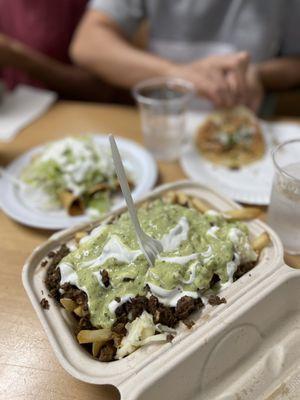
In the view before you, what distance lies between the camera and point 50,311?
67cm

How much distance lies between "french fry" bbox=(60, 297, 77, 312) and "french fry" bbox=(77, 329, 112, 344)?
0.05m

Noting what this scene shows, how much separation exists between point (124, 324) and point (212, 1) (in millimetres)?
1317

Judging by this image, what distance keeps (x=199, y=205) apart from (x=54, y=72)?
1.15 m

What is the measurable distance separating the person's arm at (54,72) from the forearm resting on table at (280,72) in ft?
2.36

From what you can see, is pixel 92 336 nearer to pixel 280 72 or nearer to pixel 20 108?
pixel 20 108

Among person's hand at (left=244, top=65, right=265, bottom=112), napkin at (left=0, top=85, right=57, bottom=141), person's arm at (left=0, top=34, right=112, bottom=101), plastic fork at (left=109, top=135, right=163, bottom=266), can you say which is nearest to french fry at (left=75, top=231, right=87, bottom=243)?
plastic fork at (left=109, top=135, right=163, bottom=266)

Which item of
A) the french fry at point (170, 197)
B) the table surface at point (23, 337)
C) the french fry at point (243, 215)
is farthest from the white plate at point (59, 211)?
the french fry at point (243, 215)

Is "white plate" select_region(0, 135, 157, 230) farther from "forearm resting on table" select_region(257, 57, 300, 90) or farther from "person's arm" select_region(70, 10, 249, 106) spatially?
"forearm resting on table" select_region(257, 57, 300, 90)

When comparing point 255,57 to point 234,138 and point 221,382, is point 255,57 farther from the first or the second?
point 221,382

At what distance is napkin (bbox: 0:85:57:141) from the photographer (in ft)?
4.65

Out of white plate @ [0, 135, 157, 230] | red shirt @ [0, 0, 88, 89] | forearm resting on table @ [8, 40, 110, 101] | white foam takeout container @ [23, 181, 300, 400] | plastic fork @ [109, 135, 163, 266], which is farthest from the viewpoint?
red shirt @ [0, 0, 88, 89]

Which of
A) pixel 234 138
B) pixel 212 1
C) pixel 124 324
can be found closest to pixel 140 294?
pixel 124 324

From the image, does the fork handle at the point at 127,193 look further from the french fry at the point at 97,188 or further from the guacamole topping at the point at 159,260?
the french fry at the point at 97,188

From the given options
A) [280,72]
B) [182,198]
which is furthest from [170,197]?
[280,72]
